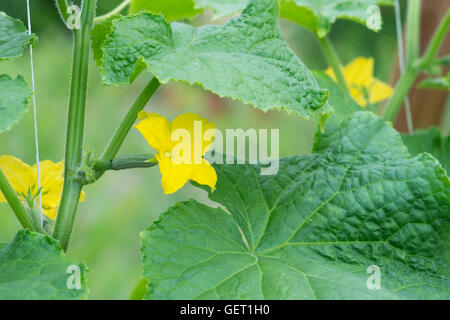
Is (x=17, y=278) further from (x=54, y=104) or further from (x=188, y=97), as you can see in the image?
(x=188, y=97)

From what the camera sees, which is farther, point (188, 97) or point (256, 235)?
point (188, 97)

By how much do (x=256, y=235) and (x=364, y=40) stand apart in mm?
5140

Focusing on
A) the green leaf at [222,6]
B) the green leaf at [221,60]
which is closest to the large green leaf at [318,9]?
the green leaf at [222,6]

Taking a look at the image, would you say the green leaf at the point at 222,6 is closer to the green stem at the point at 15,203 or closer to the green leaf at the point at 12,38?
the green leaf at the point at 12,38

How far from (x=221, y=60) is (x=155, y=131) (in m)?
0.14

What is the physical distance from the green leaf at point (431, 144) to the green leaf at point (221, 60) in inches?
21.3

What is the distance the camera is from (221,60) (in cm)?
71

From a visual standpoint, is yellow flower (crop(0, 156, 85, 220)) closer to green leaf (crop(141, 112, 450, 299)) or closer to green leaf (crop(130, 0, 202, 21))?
green leaf (crop(141, 112, 450, 299))

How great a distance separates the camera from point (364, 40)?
5.61 meters

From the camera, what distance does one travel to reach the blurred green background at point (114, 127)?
2.52 m
